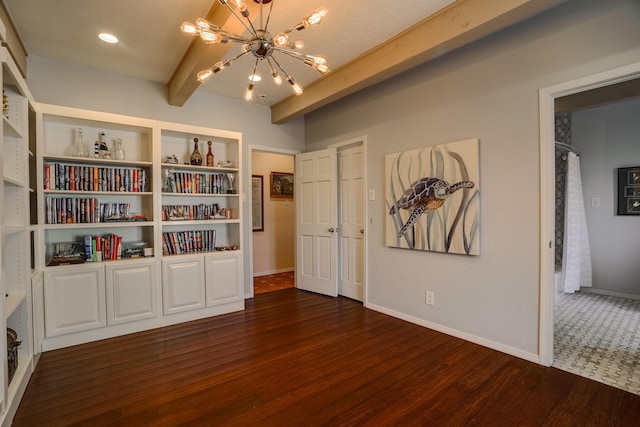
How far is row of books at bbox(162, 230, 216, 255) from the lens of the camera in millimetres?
3359

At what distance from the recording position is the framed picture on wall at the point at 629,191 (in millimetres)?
3898

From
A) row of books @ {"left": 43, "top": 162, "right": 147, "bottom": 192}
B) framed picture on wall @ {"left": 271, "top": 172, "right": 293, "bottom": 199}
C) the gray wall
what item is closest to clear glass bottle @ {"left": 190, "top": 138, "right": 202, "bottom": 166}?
row of books @ {"left": 43, "top": 162, "right": 147, "bottom": 192}

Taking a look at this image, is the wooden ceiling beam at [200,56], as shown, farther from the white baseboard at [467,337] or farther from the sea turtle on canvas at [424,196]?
the white baseboard at [467,337]

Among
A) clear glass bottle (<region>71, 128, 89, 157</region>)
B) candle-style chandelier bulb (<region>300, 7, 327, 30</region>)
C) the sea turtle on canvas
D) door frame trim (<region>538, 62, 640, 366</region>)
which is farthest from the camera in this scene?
clear glass bottle (<region>71, 128, 89, 157</region>)

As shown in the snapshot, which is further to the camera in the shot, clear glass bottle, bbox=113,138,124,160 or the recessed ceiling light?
clear glass bottle, bbox=113,138,124,160

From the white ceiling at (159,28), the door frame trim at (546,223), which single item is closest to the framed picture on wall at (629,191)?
the door frame trim at (546,223)

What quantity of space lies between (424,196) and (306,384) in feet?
6.41

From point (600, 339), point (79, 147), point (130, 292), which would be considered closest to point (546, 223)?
point (600, 339)

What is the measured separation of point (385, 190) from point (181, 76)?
2.42 m

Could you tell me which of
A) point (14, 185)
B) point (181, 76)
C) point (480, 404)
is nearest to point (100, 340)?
A: point (14, 185)

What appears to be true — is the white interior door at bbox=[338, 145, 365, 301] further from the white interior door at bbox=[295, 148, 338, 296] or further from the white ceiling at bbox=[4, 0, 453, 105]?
the white ceiling at bbox=[4, 0, 453, 105]

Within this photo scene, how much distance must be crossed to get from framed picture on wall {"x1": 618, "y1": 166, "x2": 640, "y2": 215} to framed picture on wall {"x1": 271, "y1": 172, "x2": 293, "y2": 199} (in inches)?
191

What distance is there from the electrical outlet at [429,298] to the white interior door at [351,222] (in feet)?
3.15

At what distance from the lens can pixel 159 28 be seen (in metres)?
2.49
